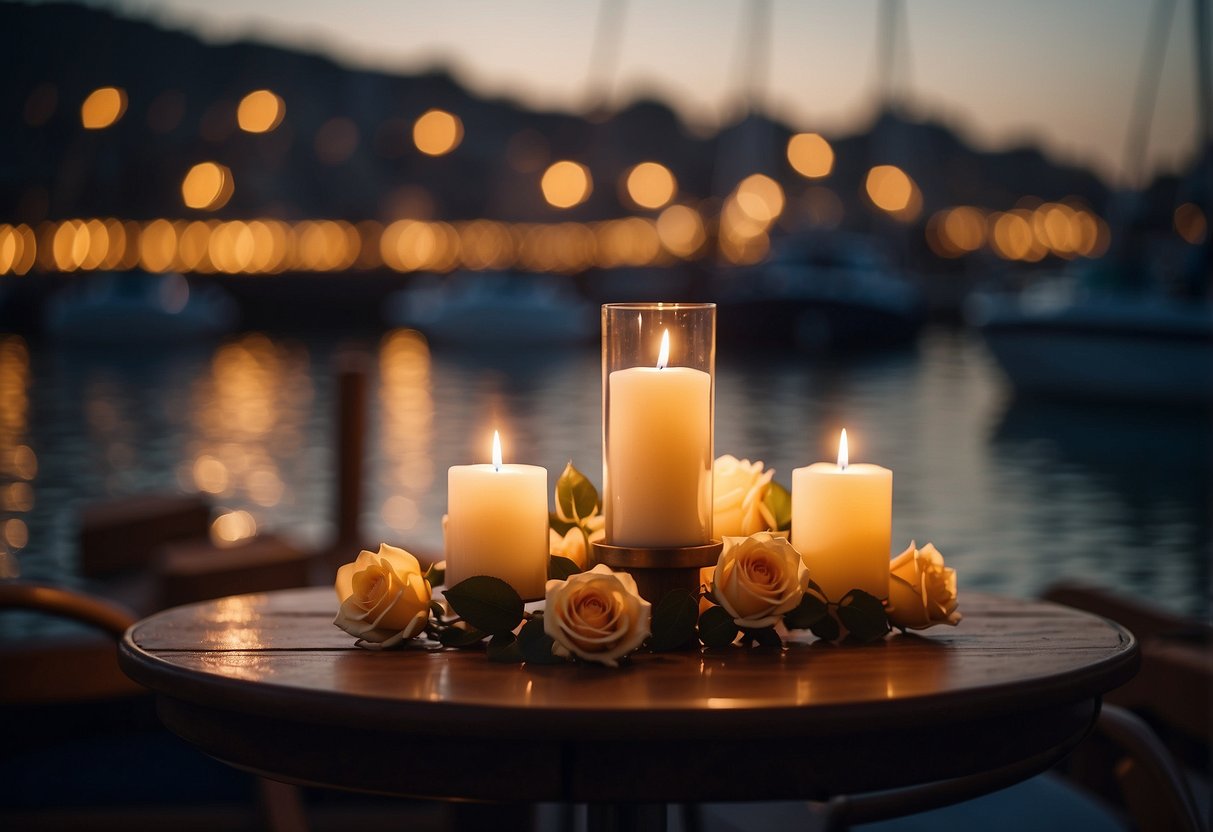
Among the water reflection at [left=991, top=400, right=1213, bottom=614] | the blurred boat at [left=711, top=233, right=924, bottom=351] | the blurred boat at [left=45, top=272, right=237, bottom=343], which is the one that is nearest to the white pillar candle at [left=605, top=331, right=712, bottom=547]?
the water reflection at [left=991, top=400, right=1213, bottom=614]

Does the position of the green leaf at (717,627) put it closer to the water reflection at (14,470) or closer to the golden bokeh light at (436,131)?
the water reflection at (14,470)

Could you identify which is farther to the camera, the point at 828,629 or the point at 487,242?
the point at 487,242

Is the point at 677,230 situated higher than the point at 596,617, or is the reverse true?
the point at 677,230

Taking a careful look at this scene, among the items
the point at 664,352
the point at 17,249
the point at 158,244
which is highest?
the point at 158,244

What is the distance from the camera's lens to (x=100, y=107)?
5291cm

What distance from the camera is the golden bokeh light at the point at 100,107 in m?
51.9

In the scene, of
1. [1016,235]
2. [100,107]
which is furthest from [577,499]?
[1016,235]

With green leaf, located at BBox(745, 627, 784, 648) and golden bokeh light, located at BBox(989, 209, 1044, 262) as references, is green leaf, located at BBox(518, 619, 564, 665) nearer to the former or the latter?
green leaf, located at BBox(745, 627, 784, 648)

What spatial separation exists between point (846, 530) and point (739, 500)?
0.18 m

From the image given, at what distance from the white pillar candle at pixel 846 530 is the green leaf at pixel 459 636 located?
15.4 inches

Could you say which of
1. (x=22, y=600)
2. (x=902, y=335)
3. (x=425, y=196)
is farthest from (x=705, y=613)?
(x=425, y=196)

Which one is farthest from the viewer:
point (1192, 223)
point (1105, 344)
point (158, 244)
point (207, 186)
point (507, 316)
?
point (207, 186)

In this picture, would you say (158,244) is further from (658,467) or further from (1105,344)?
(658,467)

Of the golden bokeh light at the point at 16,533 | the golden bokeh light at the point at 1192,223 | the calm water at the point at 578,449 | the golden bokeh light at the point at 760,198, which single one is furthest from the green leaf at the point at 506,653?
the golden bokeh light at the point at 760,198
